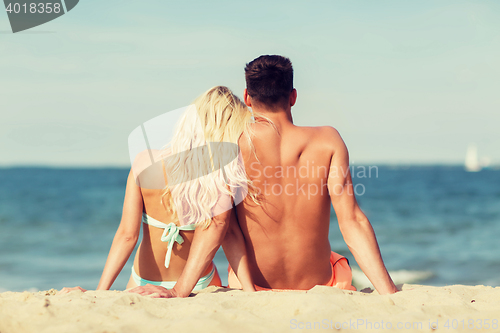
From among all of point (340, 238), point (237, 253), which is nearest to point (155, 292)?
point (237, 253)

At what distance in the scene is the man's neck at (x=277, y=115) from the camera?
252 centimetres

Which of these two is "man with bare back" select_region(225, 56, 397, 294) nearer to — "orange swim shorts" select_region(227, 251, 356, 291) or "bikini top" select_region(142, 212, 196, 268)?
"orange swim shorts" select_region(227, 251, 356, 291)

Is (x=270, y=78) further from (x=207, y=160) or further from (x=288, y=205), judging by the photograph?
(x=288, y=205)

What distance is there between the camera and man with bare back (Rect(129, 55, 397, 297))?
8.03 ft

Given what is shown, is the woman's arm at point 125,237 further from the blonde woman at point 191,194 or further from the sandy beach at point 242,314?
the sandy beach at point 242,314

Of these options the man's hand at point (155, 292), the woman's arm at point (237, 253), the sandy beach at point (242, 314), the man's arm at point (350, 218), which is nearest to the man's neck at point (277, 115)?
the man's arm at point (350, 218)

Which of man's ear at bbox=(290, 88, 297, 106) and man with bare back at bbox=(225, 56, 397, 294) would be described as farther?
man's ear at bbox=(290, 88, 297, 106)

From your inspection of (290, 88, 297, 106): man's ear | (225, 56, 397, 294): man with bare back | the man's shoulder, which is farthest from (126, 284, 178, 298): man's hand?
(290, 88, 297, 106): man's ear

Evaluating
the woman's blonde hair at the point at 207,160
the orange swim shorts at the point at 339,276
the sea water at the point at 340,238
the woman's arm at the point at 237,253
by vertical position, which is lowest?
the sea water at the point at 340,238

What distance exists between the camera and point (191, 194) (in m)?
2.44

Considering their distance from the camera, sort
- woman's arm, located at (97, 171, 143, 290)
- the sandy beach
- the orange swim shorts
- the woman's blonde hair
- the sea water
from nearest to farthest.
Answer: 1. the sandy beach
2. the woman's blonde hair
3. woman's arm, located at (97, 171, 143, 290)
4. the orange swim shorts
5. the sea water

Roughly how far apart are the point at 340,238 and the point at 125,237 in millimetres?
8500

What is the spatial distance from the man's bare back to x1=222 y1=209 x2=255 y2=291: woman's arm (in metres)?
0.05

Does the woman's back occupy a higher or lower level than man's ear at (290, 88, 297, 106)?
lower
